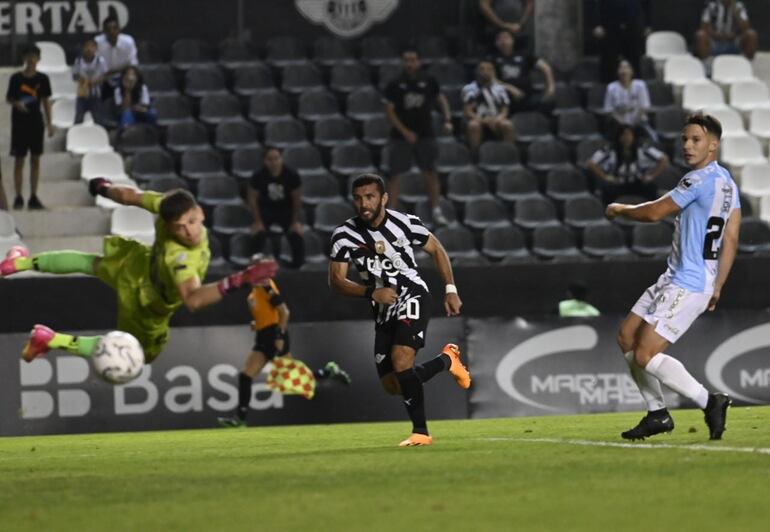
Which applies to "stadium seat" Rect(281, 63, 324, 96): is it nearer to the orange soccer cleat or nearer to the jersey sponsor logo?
the jersey sponsor logo

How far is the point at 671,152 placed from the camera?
23.7 meters

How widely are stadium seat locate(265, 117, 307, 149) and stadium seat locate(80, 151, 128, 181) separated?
6.75ft

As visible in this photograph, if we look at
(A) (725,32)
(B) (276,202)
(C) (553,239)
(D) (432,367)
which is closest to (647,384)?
(D) (432,367)

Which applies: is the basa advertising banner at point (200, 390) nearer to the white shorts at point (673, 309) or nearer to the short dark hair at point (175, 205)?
the short dark hair at point (175, 205)

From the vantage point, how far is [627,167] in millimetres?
22297

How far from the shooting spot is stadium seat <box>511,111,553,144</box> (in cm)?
2362

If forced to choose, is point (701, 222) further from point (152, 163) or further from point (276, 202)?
point (152, 163)

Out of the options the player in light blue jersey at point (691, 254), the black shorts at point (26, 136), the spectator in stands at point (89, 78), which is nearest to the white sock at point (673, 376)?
the player in light blue jersey at point (691, 254)

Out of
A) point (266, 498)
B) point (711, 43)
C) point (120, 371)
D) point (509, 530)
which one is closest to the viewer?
point (509, 530)

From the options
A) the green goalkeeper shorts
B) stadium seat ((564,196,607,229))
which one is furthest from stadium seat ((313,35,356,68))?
the green goalkeeper shorts

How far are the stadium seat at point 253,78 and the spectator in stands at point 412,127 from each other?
8.32 feet

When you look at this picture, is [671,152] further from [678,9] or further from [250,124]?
[250,124]

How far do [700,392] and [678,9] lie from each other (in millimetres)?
15951

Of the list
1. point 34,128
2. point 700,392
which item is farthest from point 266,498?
point 34,128
